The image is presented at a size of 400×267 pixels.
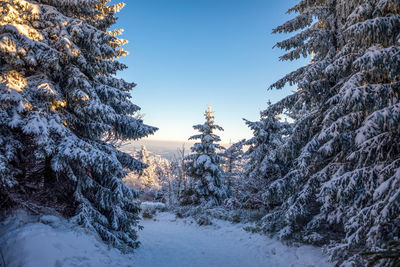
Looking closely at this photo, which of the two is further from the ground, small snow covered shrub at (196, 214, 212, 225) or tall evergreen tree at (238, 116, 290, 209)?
tall evergreen tree at (238, 116, 290, 209)

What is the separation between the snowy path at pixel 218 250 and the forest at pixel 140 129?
46 centimetres

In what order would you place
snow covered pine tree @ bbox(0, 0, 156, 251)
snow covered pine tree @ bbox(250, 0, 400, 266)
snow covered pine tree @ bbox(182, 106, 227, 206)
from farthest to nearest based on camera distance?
snow covered pine tree @ bbox(182, 106, 227, 206) < snow covered pine tree @ bbox(0, 0, 156, 251) < snow covered pine tree @ bbox(250, 0, 400, 266)

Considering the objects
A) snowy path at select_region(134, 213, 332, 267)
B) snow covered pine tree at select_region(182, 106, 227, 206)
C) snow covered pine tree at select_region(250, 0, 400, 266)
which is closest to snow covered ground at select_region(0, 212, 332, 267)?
snowy path at select_region(134, 213, 332, 267)

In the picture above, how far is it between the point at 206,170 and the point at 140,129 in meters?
11.2

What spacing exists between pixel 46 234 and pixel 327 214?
817 cm

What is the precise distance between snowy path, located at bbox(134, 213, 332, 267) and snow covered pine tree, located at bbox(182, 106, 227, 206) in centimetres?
523

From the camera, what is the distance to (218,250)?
929 cm

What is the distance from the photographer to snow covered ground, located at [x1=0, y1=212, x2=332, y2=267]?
472 centimetres

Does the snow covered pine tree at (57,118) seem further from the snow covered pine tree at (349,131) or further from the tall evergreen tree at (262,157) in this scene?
the tall evergreen tree at (262,157)

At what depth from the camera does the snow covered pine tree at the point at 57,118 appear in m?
5.61

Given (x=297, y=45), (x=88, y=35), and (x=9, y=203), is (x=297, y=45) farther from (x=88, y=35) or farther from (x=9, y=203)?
(x=9, y=203)

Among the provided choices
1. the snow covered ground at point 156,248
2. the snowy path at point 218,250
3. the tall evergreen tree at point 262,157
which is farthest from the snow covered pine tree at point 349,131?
the tall evergreen tree at point 262,157

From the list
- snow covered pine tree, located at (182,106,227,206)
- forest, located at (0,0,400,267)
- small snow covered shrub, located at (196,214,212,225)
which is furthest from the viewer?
snow covered pine tree, located at (182,106,227,206)

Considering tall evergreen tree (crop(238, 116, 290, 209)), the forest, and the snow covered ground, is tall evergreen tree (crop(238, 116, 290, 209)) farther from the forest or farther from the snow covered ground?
the forest
